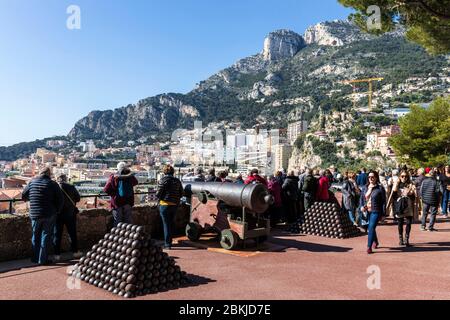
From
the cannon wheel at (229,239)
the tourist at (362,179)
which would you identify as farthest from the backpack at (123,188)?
the tourist at (362,179)

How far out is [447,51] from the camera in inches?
484

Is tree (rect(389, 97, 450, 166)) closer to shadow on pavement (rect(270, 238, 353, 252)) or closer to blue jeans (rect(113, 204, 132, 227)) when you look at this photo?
shadow on pavement (rect(270, 238, 353, 252))

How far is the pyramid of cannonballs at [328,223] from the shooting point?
10336 mm

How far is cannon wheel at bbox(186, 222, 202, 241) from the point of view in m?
9.39

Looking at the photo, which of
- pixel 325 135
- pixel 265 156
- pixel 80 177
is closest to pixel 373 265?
pixel 80 177

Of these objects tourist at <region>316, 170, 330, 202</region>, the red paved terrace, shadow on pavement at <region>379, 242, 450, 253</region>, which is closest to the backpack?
the red paved terrace

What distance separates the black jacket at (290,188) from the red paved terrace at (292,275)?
310 cm

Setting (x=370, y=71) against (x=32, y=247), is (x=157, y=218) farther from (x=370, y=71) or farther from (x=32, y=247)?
(x=370, y=71)

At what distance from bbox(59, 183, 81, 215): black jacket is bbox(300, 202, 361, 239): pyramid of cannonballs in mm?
5822

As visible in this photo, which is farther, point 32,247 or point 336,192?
point 336,192

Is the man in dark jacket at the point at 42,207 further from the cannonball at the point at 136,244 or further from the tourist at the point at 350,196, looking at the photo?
the tourist at the point at 350,196

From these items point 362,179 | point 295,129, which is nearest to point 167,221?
point 362,179

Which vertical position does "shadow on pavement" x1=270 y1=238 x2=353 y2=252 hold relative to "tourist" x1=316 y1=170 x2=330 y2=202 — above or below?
below
